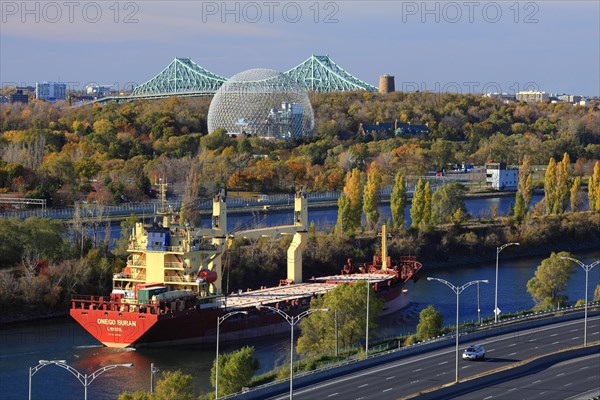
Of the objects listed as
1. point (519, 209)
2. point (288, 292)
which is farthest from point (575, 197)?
point (288, 292)

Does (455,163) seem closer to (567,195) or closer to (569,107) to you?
(567,195)

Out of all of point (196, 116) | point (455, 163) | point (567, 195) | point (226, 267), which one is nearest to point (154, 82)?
point (196, 116)

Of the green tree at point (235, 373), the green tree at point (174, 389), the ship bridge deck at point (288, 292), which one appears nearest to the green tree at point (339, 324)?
the green tree at point (235, 373)

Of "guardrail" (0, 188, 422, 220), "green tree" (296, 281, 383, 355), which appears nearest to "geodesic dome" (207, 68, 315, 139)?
"guardrail" (0, 188, 422, 220)

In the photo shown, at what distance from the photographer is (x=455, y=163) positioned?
128 m

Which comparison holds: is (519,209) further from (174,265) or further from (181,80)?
(181,80)

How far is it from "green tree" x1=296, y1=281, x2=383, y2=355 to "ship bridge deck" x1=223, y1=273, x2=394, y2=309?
7.57 metres

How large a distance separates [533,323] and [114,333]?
53.2ft

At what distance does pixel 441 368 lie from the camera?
4075 centimetres

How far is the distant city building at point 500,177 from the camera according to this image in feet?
373

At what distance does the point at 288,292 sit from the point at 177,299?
25.9 ft

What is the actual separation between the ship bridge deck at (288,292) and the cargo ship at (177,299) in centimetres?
5

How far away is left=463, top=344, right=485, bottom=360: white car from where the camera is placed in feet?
139

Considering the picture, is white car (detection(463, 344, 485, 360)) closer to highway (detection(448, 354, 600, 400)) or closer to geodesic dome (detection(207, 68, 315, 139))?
highway (detection(448, 354, 600, 400))
